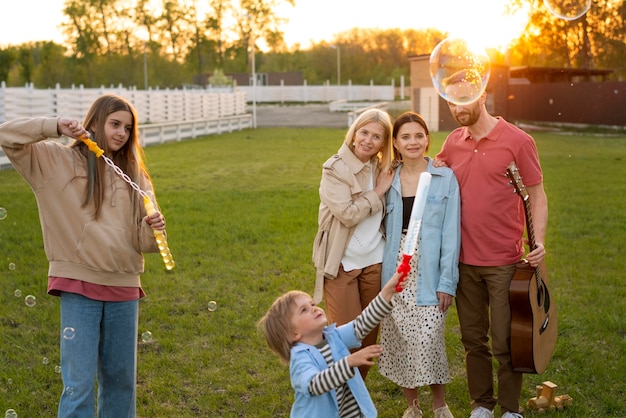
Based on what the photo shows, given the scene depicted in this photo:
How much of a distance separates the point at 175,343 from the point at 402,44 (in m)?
73.0

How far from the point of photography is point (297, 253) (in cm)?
849

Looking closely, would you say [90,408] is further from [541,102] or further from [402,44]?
[402,44]

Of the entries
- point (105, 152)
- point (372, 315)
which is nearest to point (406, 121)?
point (372, 315)

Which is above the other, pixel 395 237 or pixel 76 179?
pixel 76 179

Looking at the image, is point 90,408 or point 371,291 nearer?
point 90,408

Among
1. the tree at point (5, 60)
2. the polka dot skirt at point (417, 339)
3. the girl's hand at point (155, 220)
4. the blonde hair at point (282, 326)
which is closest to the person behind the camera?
the blonde hair at point (282, 326)

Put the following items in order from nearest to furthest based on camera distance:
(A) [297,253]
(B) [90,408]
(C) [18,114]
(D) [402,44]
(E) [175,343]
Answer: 1. (B) [90,408]
2. (E) [175,343]
3. (A) [297,253]
4. (C) [18,114]
5. (D) [402,44]

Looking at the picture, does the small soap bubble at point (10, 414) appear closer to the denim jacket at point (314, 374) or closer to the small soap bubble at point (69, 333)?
the small soap bubble at point (69, 333)

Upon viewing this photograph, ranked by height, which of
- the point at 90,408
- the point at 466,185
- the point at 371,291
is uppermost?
the point at 466,185

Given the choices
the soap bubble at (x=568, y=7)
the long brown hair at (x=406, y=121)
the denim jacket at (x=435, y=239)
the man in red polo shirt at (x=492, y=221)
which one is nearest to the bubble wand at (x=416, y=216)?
the denim jacket at (x=435, y=239)

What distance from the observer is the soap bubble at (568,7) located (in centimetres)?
692

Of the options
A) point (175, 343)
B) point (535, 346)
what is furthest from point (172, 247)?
point (535, 346)

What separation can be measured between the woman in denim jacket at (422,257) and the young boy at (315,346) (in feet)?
2.94

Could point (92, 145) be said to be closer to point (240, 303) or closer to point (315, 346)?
point (315, 346)
